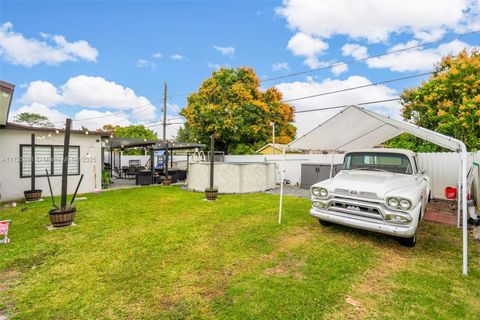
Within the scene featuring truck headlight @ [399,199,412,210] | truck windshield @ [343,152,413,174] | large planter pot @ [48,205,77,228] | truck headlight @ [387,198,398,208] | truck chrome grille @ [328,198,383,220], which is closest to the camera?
truck headlight @ [399,199,412,210]

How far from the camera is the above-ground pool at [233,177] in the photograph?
10.9 meters

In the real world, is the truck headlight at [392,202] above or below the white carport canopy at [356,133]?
below

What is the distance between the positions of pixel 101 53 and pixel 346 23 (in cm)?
1381

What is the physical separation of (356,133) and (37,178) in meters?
12.3

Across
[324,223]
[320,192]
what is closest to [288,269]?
[320,192]

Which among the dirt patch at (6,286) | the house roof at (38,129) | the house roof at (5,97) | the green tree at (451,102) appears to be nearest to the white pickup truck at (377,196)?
the dirt patch at (6,286)

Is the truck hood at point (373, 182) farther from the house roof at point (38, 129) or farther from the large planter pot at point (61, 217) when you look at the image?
the house roof at point (38, 129)

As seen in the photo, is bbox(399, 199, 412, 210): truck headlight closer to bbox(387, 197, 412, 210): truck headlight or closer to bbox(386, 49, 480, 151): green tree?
bbox(387, 197, 412, 210): truck headlight

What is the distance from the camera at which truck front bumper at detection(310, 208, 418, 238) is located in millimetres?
3693

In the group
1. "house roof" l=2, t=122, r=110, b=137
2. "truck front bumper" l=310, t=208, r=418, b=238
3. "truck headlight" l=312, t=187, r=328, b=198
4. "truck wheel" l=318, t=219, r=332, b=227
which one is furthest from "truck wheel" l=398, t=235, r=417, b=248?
"house roof" l=2, t=122, r=110, b=137

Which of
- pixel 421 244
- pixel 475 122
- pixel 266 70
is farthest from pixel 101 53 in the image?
pixel 475 122

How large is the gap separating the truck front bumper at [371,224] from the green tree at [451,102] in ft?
34.0

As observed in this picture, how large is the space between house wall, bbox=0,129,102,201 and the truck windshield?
11216 mm

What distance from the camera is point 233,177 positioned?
1087 centimetres
